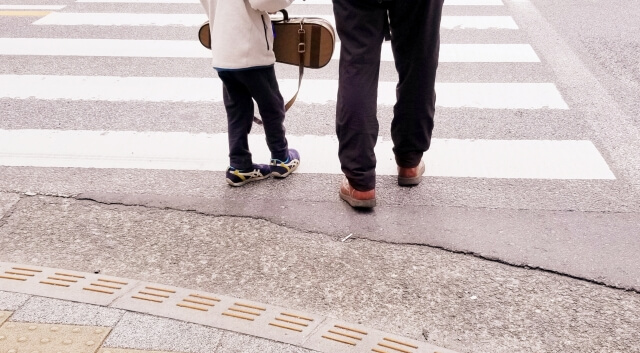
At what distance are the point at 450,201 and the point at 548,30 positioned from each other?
3398 millimetres

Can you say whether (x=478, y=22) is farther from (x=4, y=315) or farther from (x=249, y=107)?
(x=4, y=315)

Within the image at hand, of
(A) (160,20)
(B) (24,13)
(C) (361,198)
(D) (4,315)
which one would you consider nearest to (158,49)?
(A) (160,20)

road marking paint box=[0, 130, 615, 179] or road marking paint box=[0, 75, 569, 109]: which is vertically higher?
road marking paint box=[0, 75, 569, 109]

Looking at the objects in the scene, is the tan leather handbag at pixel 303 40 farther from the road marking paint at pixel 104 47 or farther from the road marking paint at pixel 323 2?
the road marking paint at pixel 323 2

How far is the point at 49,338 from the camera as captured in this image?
2766 mm

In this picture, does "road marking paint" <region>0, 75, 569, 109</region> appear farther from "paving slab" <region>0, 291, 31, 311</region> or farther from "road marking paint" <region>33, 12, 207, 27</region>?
"paving slab" <region>0, 291, 31, 311</region>

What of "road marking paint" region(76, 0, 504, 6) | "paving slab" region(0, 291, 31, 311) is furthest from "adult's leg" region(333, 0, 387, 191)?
"road marking paint" region(76, 0, 504, 6)

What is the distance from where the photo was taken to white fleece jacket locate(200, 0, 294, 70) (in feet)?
11.8

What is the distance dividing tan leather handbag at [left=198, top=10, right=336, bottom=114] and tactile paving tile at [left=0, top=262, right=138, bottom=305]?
1362 millimetres

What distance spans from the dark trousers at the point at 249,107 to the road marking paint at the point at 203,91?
1.29 meters

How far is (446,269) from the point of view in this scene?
3.33 m

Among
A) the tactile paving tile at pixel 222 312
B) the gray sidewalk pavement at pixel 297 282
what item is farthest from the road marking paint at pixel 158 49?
the tactile paving tile at pixel 222 312

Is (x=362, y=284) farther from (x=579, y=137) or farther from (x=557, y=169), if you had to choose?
(x=579, y=137)

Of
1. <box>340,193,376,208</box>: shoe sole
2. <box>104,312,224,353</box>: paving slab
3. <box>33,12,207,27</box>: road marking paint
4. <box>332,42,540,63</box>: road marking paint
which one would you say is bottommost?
<box>104,312,224,353</box>: paving slab
